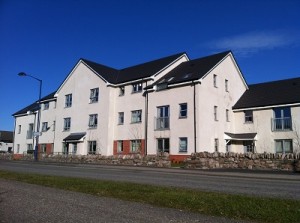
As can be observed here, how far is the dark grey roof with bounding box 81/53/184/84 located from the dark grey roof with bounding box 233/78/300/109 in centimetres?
928

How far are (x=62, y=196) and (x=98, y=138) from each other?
29.2 metres

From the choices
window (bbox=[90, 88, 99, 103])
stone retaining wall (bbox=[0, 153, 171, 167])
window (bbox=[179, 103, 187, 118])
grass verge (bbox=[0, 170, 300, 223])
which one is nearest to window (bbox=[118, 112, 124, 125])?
window (bbox=[90, 88, 99, 103])

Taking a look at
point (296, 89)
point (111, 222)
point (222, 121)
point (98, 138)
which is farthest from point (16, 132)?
point (111, 222)

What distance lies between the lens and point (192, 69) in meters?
34.9

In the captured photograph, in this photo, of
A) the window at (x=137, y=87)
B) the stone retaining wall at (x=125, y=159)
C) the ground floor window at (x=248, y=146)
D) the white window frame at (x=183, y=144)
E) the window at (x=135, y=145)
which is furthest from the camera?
the window at (x=137, y=87)

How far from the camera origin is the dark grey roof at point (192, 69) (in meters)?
32.3

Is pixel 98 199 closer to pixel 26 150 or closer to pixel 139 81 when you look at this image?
pixel 139 81

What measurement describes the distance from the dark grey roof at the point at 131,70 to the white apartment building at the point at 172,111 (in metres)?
0.15

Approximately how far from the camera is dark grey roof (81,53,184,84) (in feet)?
121

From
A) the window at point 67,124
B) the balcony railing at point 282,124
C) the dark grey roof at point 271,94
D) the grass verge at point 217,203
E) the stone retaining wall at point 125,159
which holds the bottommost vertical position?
the grass verge at point 217,203

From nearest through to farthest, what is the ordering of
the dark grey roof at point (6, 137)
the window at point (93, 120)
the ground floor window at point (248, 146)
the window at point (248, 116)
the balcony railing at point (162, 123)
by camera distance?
1. the balcony railing at point (162, 123)
2. the ground floor window at point (248, 146)
3. the window at point (248, 116)
4. the window at point (93, 120)
5. the dark grey roof at point (6, 137)

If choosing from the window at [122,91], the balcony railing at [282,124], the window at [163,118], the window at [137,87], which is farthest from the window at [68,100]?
the balcony railing at [282,124]

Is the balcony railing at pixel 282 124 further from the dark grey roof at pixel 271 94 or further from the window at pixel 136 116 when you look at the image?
the window at pixel 136 116

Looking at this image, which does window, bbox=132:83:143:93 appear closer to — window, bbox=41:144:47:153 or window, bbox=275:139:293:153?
window, bbox=275:139:293:153
